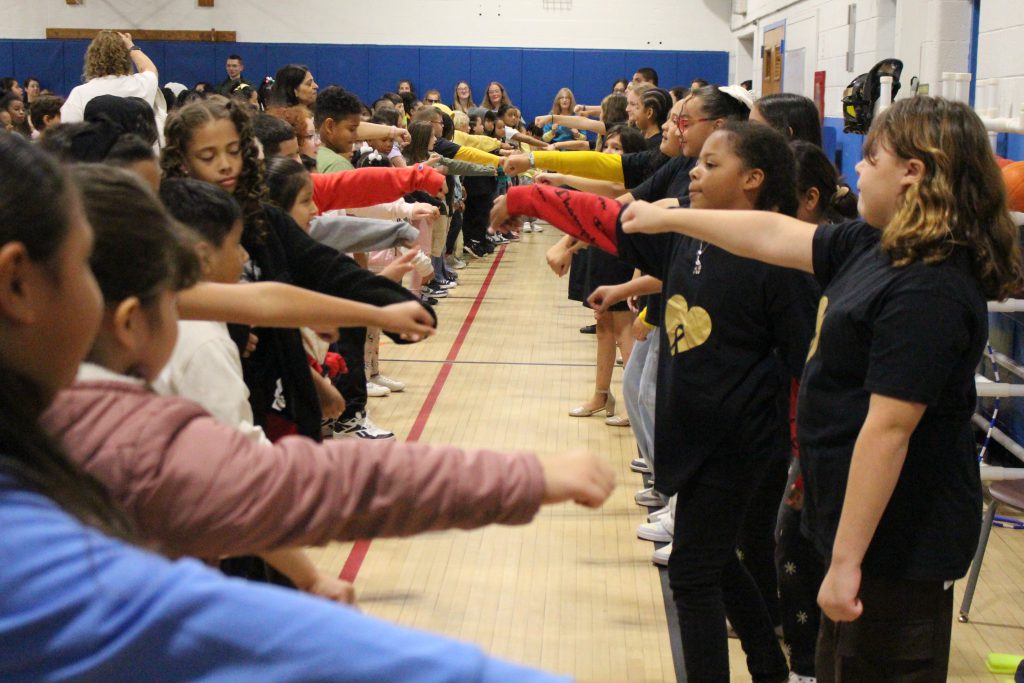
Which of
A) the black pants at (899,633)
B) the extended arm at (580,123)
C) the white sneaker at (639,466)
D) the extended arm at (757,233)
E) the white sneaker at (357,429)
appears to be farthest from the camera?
the extended arm at (580,123)

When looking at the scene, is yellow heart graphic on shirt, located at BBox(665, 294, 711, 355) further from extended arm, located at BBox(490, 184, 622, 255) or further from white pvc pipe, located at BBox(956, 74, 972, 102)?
white pvc pipe, located at BBox(956, 74, 972, 102)

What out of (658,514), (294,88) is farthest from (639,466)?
(294,88)

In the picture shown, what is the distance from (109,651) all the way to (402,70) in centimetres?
1780

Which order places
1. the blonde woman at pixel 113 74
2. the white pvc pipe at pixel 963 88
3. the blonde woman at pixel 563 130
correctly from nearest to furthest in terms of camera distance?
the white pvc pipe at pixel 963 88, the blonde woman at pixel 113 74, the blonde woman at pixel 563 130

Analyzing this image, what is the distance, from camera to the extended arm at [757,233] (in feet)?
7.46

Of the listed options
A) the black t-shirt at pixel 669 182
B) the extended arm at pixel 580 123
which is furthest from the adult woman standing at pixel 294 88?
the extended arm at pixel 580 123

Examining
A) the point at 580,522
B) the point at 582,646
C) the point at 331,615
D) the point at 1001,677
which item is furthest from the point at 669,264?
the point at 331,615

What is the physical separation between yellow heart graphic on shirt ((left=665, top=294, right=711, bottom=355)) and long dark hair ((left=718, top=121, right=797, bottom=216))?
0.31 metres

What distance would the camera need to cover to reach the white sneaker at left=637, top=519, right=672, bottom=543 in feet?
14.2

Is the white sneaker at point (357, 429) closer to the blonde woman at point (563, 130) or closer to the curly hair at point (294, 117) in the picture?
the curly hair at point (294, 117)

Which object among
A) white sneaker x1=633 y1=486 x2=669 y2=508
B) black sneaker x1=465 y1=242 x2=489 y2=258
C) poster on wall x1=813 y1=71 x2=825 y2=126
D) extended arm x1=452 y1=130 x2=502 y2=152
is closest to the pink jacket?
white sneaker x1=633 y1=486 x2=669 y2=508

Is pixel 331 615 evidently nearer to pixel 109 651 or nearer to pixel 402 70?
pixel 109 651

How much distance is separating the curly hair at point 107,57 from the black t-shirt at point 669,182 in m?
3.18

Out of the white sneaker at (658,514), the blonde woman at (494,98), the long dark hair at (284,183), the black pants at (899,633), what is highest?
the blonde woman at (494,98)
